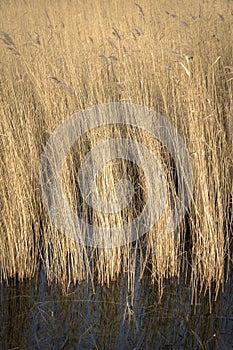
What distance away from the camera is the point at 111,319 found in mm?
2338

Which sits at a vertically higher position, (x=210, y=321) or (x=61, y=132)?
(x=61, y=132)

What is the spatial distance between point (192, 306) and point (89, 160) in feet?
3.14

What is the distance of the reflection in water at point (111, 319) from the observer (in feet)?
7.15

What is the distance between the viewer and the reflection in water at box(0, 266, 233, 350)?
2180 millimetres

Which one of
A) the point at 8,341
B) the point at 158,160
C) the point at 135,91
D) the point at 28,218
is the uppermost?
the point at 135,91

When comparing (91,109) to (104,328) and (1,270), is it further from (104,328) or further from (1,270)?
(104,328)

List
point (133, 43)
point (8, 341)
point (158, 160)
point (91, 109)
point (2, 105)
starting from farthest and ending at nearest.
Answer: point (133, 43) → point (91, 109) → point (2, 105) → point (158, 160) → point (8, 341)

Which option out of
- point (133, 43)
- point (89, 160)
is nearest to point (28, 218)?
point (89, 160)

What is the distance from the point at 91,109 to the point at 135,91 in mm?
332

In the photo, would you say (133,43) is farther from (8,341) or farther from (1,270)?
(8,341)

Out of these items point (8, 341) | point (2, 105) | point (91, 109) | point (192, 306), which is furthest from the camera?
point (91, 109)

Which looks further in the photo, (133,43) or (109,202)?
(133,43)

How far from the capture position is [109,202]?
259 cm

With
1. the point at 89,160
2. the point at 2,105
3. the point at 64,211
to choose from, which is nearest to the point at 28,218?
the point at 64,211
